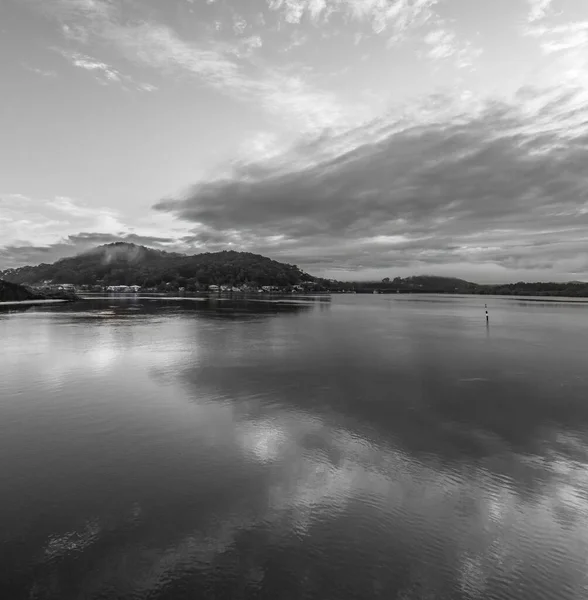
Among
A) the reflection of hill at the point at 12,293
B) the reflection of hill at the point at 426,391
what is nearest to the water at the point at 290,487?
the reflection of hill at the point at 426,391

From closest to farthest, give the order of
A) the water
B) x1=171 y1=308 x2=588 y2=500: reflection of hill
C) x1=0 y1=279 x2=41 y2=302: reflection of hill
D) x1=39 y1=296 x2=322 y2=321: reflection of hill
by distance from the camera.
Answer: the water < x1=171 y1=308 x2=588 y2=500: reflection of hill < x1=39 y1=296 x2=322 y2=321: reflection of hill < x1=0 y1=279 x2=41 y2=302: reflection of hill

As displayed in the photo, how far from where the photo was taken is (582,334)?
49.9 metres

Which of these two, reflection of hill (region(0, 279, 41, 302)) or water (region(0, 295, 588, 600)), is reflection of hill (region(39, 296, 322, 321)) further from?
water (region(0, 295, 588, 600))

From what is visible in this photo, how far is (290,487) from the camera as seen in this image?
10531mm

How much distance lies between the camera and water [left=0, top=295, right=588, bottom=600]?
734 cm

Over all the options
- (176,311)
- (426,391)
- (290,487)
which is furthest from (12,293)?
(290,487)

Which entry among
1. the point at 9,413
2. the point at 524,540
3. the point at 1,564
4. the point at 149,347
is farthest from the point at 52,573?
the point at 149,347

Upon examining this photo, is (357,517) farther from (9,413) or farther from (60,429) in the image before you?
(9,413)

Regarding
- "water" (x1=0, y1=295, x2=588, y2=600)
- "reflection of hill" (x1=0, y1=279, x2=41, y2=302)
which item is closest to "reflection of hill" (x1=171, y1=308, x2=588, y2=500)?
"water" (x1=0, y1=295, x2=588, y2=600)

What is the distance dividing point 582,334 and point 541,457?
158ft

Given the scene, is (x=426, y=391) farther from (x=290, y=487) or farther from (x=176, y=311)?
(x=176, y=311)

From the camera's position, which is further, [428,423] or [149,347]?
[149,347]

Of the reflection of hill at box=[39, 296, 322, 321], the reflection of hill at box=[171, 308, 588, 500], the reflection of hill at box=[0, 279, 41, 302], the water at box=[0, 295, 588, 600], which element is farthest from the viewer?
the reflection of hill at box=[0, 279, 41, 302]

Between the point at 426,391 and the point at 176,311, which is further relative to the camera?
the point at 176,311
